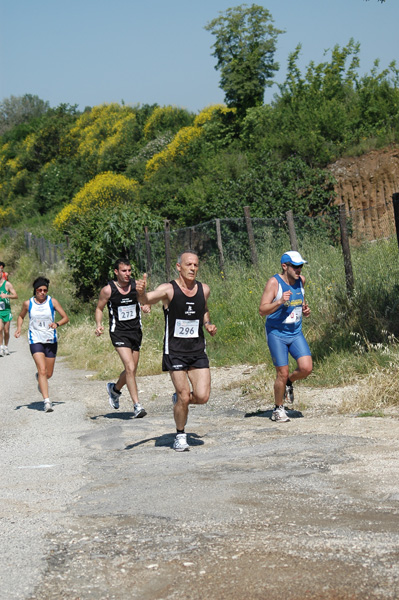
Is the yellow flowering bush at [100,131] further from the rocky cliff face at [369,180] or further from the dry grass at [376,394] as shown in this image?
the dry grass at [376,394]

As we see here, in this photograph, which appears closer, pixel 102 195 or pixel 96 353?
pixel 96 353

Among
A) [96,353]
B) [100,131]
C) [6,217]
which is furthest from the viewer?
[100,131]

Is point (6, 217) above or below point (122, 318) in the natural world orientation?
above

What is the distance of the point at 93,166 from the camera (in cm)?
4631

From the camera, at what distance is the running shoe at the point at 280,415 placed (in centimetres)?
896

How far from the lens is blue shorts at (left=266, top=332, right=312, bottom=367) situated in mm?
8992

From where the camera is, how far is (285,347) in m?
9.04

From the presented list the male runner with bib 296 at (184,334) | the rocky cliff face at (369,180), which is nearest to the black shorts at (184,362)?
the male runner with bib 296 at (184,334)

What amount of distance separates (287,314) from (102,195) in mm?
28957

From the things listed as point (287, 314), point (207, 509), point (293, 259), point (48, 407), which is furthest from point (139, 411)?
point (207, 509)

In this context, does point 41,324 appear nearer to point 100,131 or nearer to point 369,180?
point 369,180

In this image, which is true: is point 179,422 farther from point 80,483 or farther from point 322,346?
point 322,346

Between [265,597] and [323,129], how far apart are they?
21580 millimetres

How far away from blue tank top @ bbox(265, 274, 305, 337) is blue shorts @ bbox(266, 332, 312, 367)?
0.05 m
